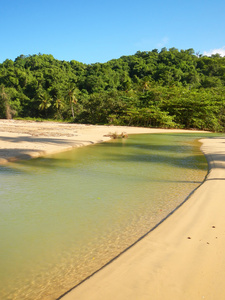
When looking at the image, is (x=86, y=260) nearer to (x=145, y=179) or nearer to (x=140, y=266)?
(x=140, y=266)

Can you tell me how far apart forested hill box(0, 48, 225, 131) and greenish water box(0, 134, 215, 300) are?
3118 cm

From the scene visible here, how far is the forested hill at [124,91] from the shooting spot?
4031 cm

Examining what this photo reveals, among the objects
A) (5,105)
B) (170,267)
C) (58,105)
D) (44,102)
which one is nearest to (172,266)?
(170,267)

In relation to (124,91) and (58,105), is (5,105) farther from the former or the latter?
(124,91)

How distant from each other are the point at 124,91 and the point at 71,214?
50.2 metres

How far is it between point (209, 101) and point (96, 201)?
35936 millimetres

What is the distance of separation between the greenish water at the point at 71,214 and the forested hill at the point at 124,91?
102 feet

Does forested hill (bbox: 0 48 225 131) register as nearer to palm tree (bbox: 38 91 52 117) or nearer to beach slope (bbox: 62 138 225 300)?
palm tree (bbox: 38 91 52 117)

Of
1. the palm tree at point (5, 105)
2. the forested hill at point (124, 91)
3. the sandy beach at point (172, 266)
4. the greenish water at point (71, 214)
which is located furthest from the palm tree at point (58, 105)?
the sandy beach at point (172, 266)

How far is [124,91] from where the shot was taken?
53.9 metres

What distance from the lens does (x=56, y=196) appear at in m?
6.68

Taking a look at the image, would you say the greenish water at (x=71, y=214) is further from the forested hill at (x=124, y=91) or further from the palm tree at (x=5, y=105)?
the palm tree at (x=5, y=105)

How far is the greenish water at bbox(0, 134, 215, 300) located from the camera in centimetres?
340

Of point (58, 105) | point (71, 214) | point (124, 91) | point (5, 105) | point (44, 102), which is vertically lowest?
point (71, 214)
